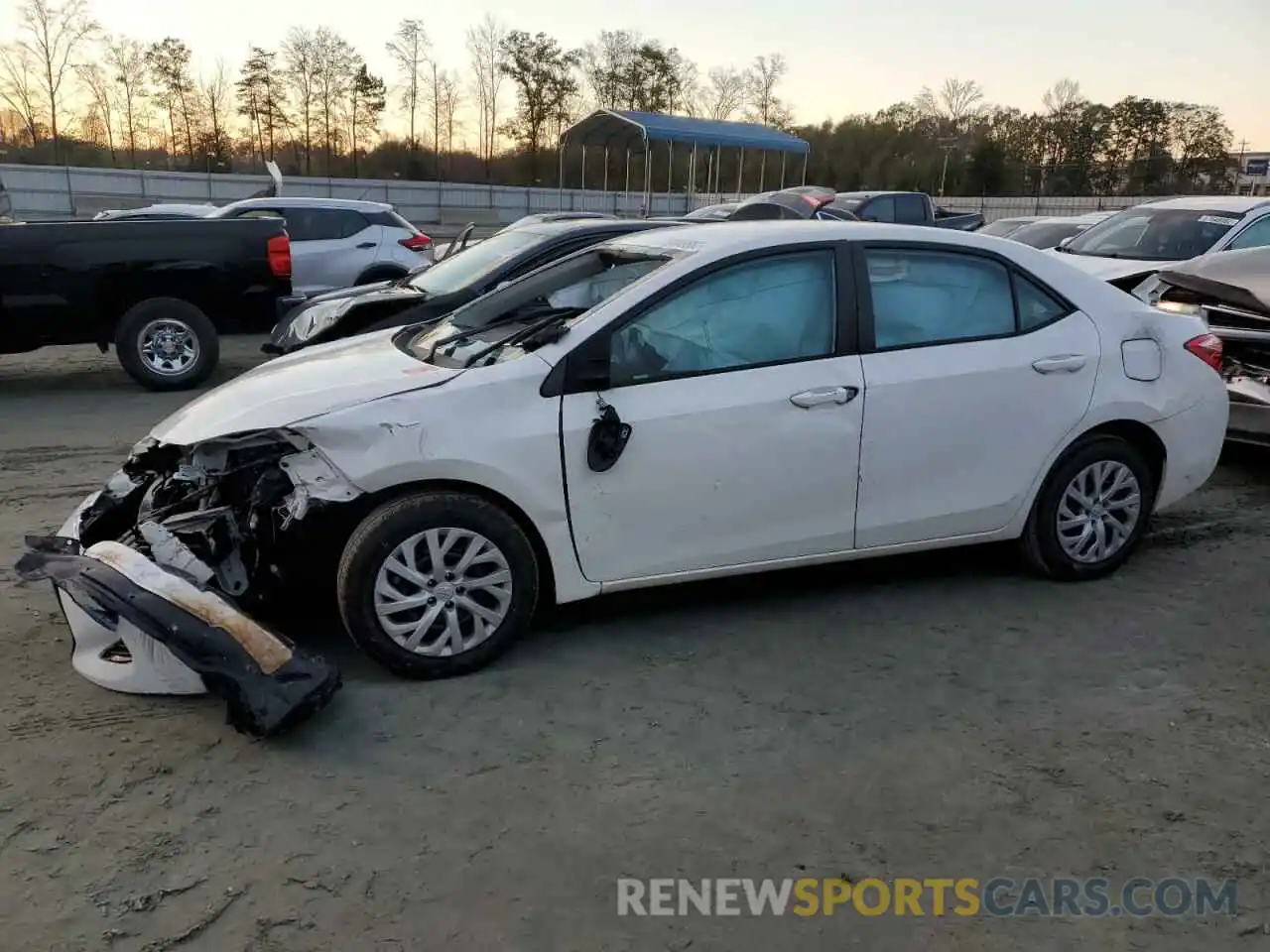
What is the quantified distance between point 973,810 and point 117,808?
2577 millimetres

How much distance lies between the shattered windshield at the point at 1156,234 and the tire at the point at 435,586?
8.32 metres

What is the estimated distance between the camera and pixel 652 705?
3701mm

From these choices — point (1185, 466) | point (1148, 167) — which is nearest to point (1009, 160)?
point (1148, 167)

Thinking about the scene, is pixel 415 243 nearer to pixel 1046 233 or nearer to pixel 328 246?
pixel 328 246

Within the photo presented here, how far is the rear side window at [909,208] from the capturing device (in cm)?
1914

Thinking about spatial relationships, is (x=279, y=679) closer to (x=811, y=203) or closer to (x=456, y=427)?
(x=456, y=427)

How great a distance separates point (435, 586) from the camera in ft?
12.3

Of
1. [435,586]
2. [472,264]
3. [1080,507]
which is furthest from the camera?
[472,264]

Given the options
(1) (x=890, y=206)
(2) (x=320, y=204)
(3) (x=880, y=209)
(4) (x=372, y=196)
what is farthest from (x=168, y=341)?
(4) (x=372, y=196)

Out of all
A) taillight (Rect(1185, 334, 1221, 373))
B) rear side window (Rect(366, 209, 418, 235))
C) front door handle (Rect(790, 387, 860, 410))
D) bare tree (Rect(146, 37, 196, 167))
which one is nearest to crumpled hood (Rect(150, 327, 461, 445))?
front door handle (Rect(790, 387, 860, 410))

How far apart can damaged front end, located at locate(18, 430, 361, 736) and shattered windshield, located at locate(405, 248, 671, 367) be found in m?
0.85

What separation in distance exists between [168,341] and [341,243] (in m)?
4.23

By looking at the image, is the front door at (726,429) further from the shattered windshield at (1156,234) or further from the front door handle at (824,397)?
the shattered windshield at (1156,234)

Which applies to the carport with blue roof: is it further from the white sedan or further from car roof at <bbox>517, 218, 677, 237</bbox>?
the white sedan
